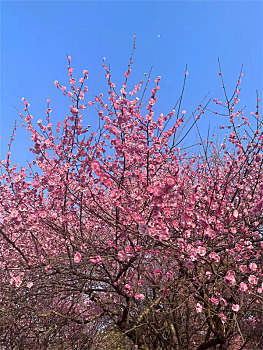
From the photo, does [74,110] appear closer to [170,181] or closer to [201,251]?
[170,181]

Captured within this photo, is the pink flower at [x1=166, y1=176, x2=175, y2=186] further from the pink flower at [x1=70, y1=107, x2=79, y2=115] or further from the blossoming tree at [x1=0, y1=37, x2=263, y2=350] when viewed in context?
the pink flower at [x1=70, y1=107, x2=79, y2=115]

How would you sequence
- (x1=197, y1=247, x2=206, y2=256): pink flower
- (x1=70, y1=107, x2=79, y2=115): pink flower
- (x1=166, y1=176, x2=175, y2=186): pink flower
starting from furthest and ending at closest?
(x1=70, y1=107, x2=79, y2=115): pink flower < (x1=197, y1=247, x2=206, y2=256): pink flower < (x1=166, y1=176, x2=175, y2=186): pink flower

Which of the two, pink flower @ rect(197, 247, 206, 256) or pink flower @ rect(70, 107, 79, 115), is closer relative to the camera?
pink flower @ rect(197, 247, 206, 256)

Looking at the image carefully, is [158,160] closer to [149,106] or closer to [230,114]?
[149,106]

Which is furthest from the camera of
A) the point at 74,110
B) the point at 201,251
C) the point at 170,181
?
the point at 74,110

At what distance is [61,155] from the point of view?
198 inches

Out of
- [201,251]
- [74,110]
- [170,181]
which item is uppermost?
[74,110]

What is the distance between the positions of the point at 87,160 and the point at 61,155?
629 mm

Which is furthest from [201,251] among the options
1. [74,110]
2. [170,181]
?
[74,110]

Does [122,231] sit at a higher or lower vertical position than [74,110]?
lower

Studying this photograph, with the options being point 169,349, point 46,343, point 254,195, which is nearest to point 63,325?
point 46,343

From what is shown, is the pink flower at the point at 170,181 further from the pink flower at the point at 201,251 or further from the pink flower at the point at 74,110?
the pink flower at the point at 74,110

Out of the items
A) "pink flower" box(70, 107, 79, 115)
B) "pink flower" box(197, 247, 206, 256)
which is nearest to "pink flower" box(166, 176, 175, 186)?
"pink flower" box(197, 247, 206, 256)

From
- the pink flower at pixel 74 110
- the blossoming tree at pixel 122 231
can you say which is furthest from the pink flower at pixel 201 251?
the pink flower at pixel 74 110
